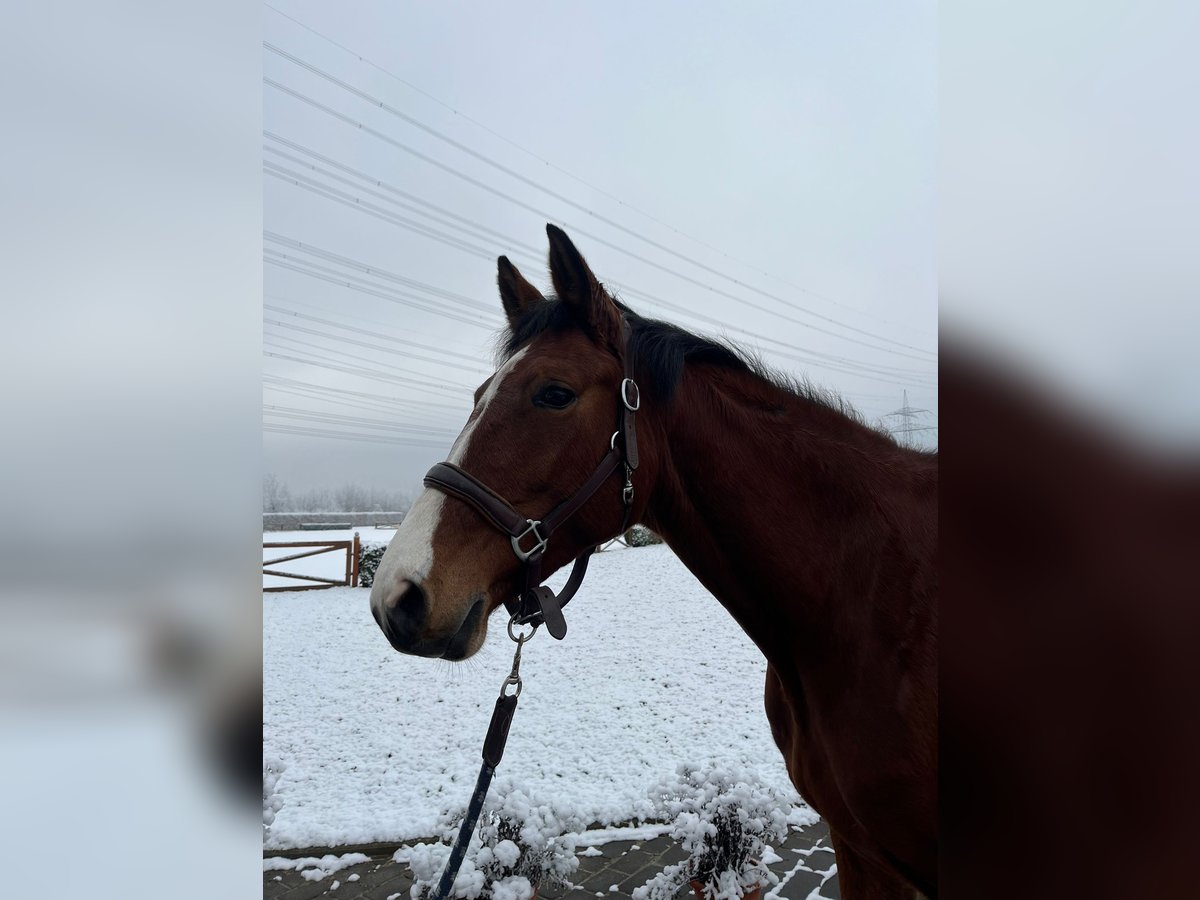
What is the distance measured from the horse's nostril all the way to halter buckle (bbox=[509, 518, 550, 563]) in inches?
9.3

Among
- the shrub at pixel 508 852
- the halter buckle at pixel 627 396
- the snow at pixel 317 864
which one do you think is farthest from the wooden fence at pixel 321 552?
the halter buckle at pixel 627 396

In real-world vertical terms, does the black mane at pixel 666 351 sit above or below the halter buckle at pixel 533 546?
above

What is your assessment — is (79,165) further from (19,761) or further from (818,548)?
(818,548)

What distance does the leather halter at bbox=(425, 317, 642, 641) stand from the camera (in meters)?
1.45

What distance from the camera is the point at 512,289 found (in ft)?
6.36

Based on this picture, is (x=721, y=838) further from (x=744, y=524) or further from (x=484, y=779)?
(x=744, y=524)

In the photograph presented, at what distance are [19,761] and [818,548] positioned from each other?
61.1 inches

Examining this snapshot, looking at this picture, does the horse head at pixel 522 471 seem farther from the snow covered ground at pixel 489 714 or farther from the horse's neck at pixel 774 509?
the snow covered ground at pixel 489 714

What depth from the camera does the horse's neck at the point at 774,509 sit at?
160 cm

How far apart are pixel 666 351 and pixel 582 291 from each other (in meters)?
0.27

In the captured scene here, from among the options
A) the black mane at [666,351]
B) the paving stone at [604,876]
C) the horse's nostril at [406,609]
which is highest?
the black mane at [666,351]

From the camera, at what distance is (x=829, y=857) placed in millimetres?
3287

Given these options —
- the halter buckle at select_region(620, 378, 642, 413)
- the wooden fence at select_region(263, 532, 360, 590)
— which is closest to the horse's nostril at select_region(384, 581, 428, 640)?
the halter buckle at select_region(620, 378, 642, 413)

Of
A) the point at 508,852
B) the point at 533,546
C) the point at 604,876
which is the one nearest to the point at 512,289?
the point at 533,546
